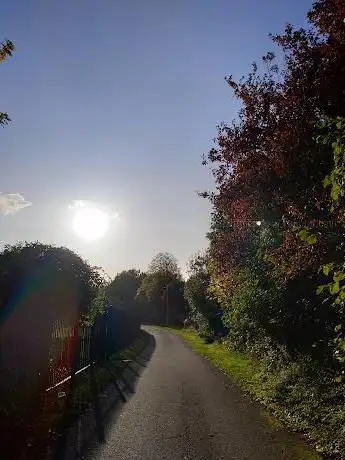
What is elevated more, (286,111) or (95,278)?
(286,111)

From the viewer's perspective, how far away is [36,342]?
9.38 m

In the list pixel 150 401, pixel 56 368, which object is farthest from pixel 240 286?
pixel 56 368

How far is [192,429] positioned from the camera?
330 inches

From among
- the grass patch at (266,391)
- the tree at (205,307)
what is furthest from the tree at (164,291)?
the grass patch at (266,391)

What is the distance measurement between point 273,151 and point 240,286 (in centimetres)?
1046

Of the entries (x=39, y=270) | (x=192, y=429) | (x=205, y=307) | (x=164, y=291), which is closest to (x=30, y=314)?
(x=39, y=270)

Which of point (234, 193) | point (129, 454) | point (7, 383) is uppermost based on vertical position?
point (234, 193)

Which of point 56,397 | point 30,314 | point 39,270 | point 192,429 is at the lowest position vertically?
point 192,429

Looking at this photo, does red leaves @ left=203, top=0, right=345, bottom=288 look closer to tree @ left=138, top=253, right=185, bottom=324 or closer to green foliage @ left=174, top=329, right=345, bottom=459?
green foliage @ left=174, top=329, right=345, bottom=459

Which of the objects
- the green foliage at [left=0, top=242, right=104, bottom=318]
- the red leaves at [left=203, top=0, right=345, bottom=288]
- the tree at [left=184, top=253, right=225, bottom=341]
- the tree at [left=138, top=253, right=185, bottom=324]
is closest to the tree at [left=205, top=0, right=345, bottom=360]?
the red leaves at [left=203, top=0, right=345, bottom=288]

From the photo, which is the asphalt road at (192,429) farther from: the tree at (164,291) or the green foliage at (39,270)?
the tree at (164,291)

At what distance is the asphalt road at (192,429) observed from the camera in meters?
6.92

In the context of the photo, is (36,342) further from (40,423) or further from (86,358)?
(86,358)

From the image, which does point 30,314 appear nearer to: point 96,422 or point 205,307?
point 96,422
